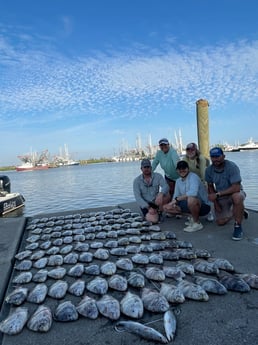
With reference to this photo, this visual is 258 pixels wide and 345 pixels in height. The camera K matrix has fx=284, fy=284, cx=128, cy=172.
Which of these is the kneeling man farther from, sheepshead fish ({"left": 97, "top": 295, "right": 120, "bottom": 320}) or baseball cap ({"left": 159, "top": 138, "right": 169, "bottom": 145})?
sheepshead fish ({"left": 97, "top": 295, "right": 120, "bottom": 320})

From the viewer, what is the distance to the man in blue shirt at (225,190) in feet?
13.4

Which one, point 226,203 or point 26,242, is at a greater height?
point 226,203

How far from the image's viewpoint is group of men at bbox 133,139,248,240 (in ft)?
13.9

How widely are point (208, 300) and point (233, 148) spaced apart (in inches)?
4639

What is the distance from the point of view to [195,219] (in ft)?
15.1

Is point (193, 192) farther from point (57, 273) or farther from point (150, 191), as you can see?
point (57, 273)

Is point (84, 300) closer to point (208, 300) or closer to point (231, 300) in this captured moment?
point (208, 300)

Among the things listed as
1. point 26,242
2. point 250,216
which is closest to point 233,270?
point 250,216

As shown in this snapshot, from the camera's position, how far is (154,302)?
243cm

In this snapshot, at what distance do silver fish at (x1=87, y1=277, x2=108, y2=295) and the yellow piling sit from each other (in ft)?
17.0

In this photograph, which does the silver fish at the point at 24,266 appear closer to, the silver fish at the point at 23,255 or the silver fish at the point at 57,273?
the silver fish at the point at 23,255

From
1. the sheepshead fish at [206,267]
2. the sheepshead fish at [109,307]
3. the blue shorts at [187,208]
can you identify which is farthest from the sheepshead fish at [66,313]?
the blue shorts at [187,208]

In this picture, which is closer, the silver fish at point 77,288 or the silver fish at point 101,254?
the silver fish at point 77,288

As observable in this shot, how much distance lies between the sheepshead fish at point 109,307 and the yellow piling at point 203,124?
17.9ft
